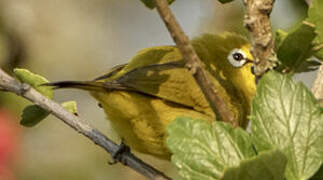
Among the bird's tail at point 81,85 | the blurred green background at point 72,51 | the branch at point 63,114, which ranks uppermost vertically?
the blurred green background at point 72,51

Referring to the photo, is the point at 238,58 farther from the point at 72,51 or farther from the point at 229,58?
the point at 72,51

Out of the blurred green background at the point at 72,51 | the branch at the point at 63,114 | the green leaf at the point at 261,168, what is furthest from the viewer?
the blurred green background at the point at 72,51

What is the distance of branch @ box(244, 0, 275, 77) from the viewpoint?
92cm

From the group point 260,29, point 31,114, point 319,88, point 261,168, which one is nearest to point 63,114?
point 31,114

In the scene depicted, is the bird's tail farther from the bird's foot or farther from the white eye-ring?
the white eye-ring

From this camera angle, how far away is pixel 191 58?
0.97 meters

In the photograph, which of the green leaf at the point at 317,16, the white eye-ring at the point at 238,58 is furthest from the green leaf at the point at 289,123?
the white eye-ring at the point at 238,58

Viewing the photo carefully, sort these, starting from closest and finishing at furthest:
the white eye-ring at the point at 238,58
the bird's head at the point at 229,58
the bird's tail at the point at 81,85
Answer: the bird's tail at the point at 81,85 < the white eye-ring at the point at 238,58 < the bird's head at the point at 229,58

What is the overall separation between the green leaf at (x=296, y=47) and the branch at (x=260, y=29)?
84 mm

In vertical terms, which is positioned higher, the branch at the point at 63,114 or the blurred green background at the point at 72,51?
the blurred green background at the point at 72,51

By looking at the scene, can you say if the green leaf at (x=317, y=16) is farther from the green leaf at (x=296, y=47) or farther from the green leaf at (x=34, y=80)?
the green leaf at (x=34, y=80)

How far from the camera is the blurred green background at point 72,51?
9.39 ft

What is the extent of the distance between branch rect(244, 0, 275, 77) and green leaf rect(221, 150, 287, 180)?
Result: 216 mm

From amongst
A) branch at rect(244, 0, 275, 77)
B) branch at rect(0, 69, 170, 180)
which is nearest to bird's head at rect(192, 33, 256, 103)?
branch at rect(0, 69, 170, 180)
